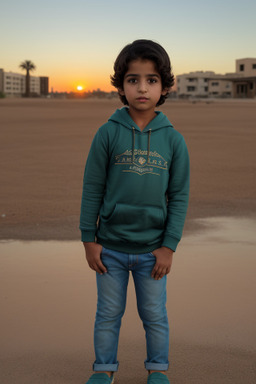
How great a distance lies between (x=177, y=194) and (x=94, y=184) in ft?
1.26

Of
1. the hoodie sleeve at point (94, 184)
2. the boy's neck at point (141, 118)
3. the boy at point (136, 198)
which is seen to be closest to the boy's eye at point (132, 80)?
the boy at point (136, 198)

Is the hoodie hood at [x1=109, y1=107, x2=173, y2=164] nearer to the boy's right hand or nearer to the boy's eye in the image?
the boy's eye

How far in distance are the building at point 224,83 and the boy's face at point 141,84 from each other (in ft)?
240

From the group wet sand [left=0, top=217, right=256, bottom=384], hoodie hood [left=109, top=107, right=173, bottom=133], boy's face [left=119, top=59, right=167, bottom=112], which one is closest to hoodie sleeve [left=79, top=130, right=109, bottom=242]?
hoodie hood [left=109, top=107, right=173, bottom=133]

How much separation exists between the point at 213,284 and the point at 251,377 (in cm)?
125

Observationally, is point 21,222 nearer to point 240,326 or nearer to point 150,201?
point 240,326

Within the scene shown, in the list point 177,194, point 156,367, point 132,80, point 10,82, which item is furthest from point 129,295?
point 10,82

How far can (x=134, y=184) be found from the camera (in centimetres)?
238

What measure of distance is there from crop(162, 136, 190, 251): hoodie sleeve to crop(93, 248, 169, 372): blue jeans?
131 millimetres

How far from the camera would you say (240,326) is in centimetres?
315

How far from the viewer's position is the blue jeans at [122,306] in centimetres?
245

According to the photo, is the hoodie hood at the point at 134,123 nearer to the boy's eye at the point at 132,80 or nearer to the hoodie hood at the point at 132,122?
the hoodie hood at the point at 132,122

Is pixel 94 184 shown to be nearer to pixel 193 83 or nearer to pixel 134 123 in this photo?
pixel 134 123

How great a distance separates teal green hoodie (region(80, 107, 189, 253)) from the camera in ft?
7.85
